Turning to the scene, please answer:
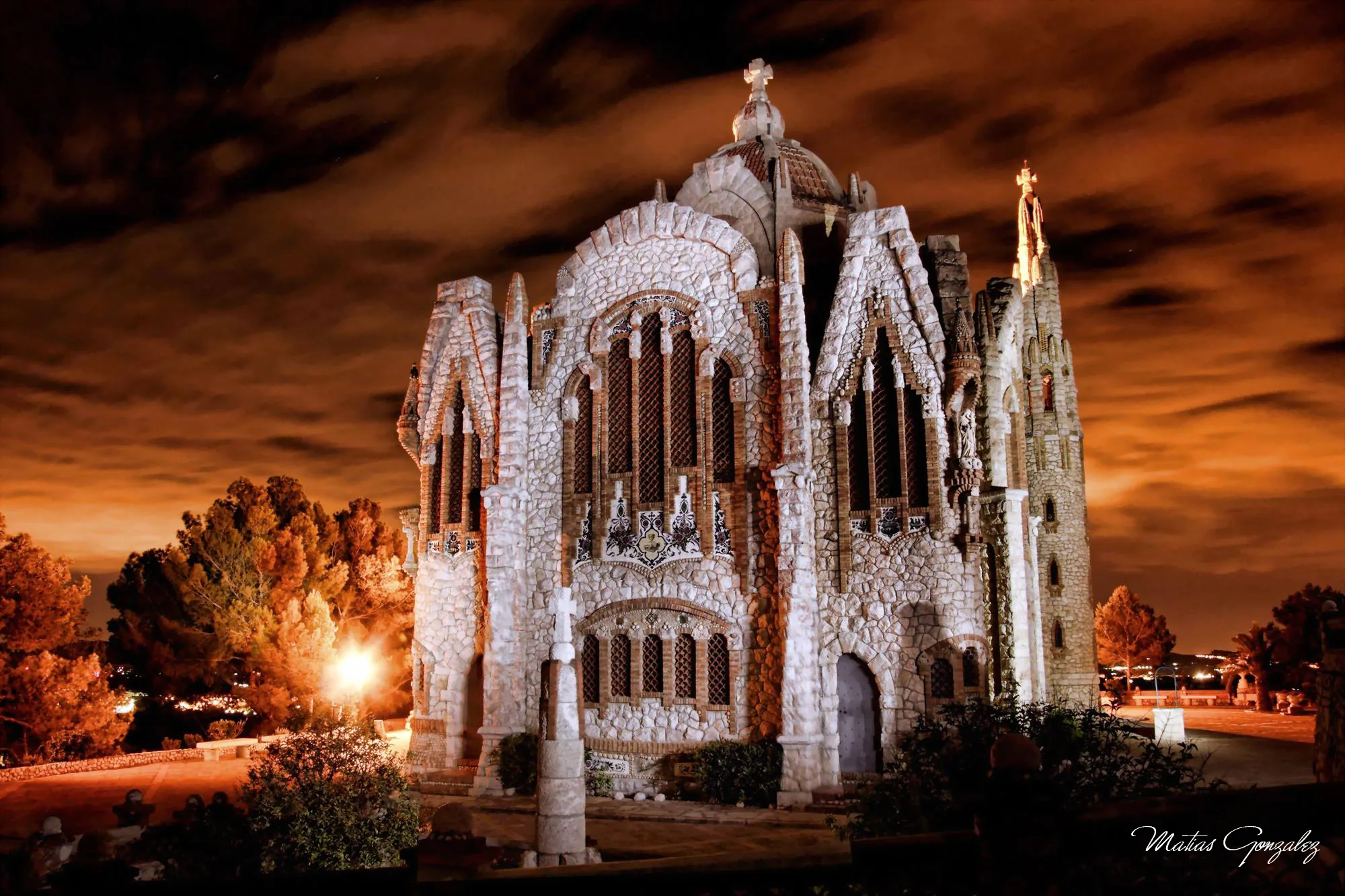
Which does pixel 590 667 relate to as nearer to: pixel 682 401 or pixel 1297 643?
pixel 682 401

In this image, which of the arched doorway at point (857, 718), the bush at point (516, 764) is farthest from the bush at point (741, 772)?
the bush at point (516, 764)

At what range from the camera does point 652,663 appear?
18.5 metres

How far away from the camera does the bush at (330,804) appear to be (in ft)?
32.5

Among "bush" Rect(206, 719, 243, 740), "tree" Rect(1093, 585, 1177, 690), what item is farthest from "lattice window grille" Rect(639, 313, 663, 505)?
"tree" Rect(1093, 585, 1177, 690)

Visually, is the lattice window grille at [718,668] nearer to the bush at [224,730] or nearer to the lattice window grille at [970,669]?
the lattice window grille at [970,669]

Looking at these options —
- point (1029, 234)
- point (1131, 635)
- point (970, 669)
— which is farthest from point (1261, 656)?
point (970, 669)

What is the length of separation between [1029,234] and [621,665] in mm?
20381

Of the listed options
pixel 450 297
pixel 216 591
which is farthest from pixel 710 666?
pixel 216 591

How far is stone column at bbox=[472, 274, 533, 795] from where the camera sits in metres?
18.6

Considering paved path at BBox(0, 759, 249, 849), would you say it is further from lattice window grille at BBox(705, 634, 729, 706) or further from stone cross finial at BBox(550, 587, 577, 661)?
lattice window grille at BBox(705, 634, 729, 706)

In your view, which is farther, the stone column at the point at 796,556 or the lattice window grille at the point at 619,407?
the lattice window grille at the point at 619,407

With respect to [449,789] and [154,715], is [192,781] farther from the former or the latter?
[154,715]

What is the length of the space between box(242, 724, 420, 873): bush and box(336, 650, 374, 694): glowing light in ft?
51.3

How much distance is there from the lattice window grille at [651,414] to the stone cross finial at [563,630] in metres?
5.88
